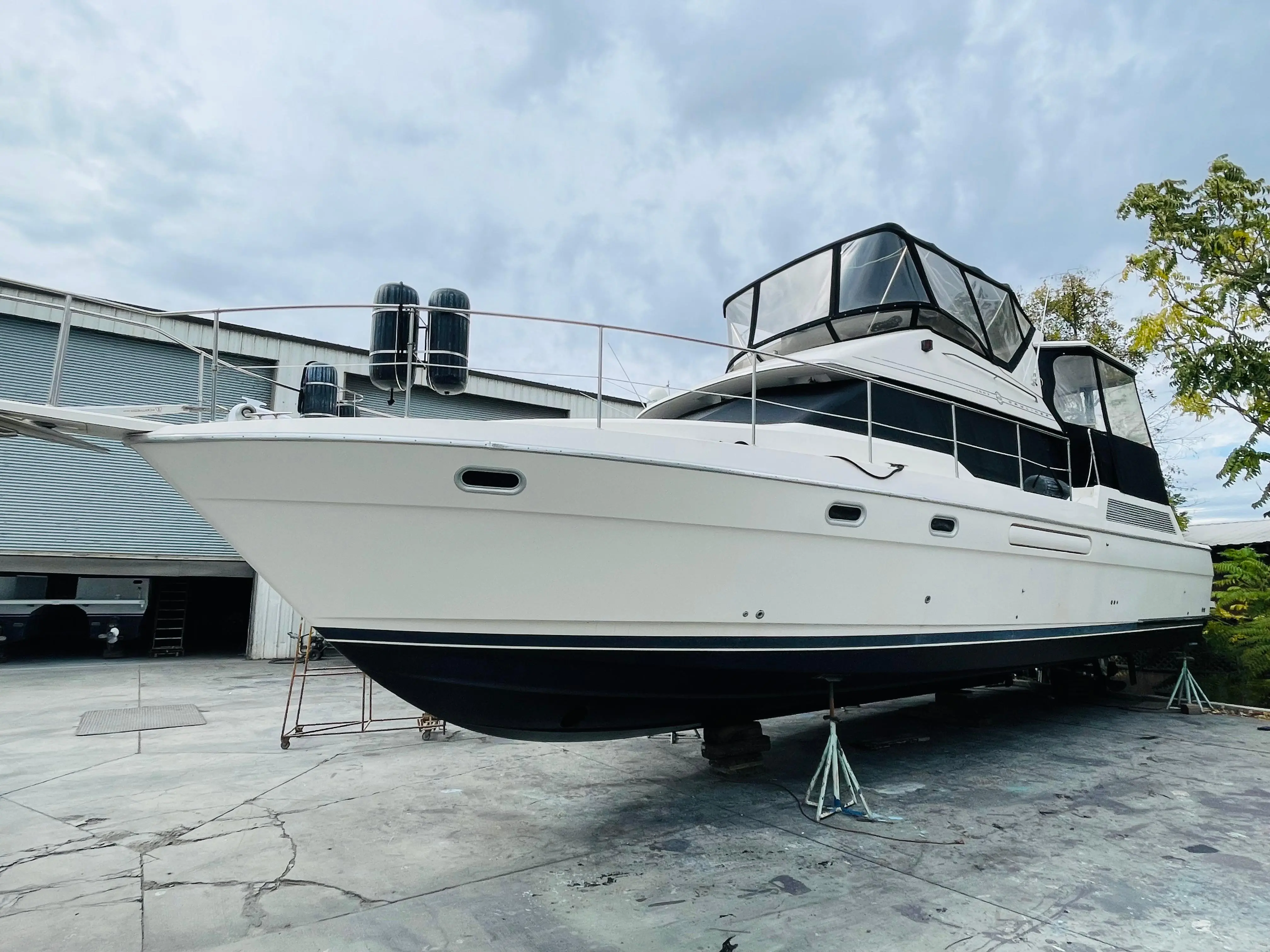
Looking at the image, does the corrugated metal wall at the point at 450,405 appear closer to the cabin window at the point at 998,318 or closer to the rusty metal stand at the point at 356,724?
the rusty metal stand at the point at 356,724

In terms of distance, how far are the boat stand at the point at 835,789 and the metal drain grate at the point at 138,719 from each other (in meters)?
5.29

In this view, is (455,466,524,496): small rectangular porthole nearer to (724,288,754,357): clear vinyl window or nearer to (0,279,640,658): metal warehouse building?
(724,288,754,357): clear vinyl window

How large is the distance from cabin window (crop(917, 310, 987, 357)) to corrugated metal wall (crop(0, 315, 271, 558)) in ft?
31.4

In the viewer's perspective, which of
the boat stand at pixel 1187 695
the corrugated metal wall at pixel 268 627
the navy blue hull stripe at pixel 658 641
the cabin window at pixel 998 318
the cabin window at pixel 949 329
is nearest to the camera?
the navy blue hull stripe at pixel 658 641

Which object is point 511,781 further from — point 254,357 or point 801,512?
point 254,357

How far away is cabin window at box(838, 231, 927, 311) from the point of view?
525 cm

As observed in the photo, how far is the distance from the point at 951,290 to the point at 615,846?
15.3 ft

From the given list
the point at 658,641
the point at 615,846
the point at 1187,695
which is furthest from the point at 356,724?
the point at 1187,695

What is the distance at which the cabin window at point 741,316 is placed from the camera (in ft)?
19.9

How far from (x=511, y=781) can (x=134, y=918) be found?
7.22ft

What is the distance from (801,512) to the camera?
3.53 m

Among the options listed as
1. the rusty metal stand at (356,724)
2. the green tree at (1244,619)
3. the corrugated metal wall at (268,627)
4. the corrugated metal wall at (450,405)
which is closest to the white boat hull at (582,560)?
the rusty metal stand at (356,724)

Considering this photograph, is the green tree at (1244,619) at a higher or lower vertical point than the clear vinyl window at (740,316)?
lower

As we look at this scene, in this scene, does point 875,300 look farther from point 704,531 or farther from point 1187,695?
point 1187,695
